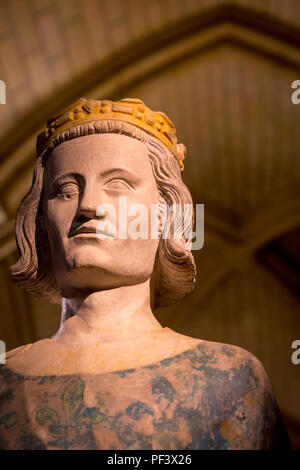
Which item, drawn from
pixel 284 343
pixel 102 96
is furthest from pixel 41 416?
pixel 284 343

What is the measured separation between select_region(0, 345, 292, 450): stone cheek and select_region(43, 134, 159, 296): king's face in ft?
1.65

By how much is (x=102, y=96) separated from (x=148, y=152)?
439 centimetres

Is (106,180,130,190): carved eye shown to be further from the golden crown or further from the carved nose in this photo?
Result: the golden crown

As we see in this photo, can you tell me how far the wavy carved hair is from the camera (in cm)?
309

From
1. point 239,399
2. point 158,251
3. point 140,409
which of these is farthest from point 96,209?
point 239,399

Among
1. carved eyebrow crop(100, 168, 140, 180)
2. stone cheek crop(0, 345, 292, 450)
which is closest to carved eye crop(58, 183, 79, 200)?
carved eyebrow crop(100, 168, 140, 180)

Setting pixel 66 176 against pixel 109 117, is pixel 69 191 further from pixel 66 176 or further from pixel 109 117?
pixel 109 117

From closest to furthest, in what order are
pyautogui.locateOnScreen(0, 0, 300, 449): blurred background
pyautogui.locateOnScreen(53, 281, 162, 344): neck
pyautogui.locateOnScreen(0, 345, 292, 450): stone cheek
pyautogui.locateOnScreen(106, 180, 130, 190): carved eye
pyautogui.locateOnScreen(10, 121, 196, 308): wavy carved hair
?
pyautogui.locateOnScreen(0, 345, 292, 450): stone cheek, pyautogui.locateOnScreen(53, 281, 162, 344): neck, pyautogui.locateOnScreen(106, 180, 130, 190): carved eye, pyautogui.locateOnScreen(10, 121, 196, 308): wavy carved hair, pyautogui.locateOnScreen(0, 0, 300, 449): blurred background

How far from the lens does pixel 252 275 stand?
10352 millimetres

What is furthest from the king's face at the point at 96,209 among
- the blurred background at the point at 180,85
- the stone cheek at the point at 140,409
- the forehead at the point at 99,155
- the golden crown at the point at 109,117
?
the blurred background at the point at 180,85

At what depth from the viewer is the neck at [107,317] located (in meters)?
2.80

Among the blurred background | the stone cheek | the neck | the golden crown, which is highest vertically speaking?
the blurred background

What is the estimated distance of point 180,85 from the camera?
747 centimetres
